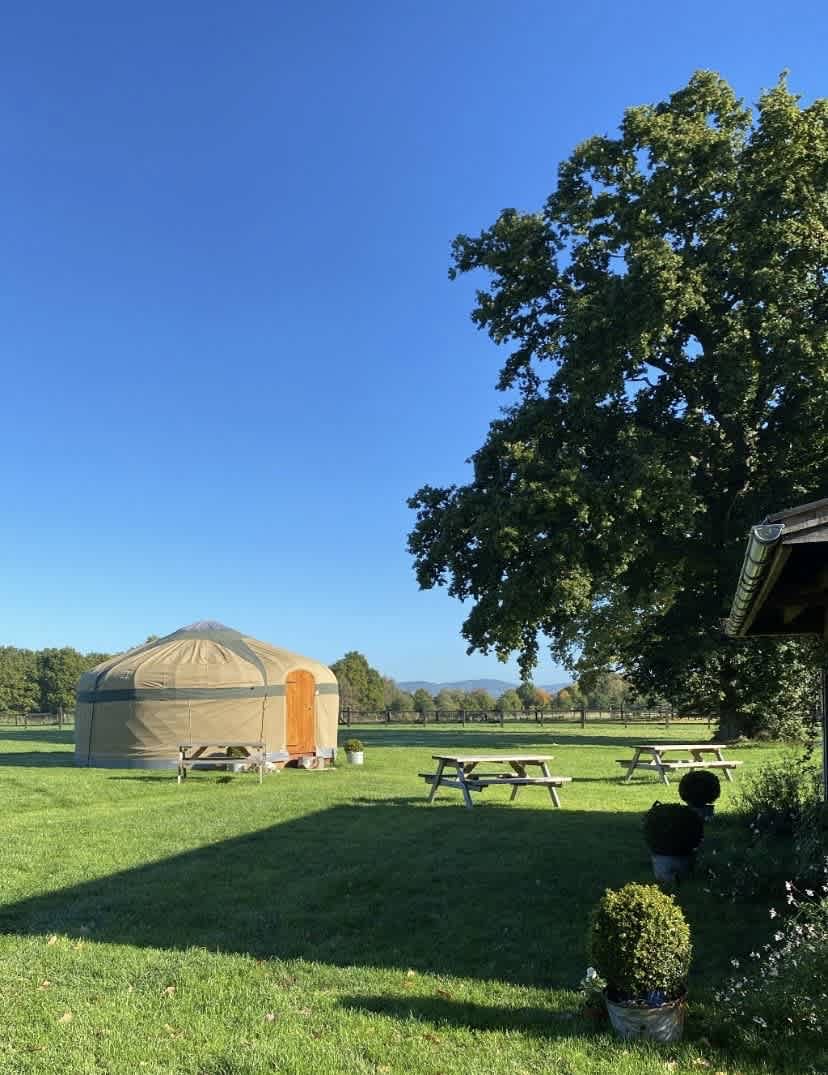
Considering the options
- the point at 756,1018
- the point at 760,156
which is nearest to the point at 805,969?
the point at 756,1018

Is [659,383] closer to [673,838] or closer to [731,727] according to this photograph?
[673,838]

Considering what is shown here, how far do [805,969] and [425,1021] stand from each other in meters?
1.77

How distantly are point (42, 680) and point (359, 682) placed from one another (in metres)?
27.2

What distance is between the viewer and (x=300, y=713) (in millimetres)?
20812

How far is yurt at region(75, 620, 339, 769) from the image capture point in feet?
63.0

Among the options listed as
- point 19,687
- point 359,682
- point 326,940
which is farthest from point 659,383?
point 19,687

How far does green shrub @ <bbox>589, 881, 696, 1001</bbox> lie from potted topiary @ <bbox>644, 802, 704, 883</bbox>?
291 cm

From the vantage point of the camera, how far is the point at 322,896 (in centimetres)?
686

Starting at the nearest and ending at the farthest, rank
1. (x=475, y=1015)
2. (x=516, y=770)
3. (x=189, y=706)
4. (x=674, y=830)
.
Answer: (x=475, y=1015) → (x=674, y=830) → (x=516, y=770) → (x=189, y=706)

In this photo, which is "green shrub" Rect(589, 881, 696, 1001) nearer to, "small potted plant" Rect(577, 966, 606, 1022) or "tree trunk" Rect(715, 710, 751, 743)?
"small potted plant" Rect(577, 966, 606, 1022)

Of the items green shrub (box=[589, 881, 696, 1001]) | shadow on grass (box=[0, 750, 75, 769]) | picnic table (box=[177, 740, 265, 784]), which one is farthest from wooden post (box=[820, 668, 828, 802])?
shadow on grass (box=[0, 750, 75, 769])

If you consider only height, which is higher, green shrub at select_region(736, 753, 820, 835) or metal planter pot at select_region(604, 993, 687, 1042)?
green shrub at select_region(736, 753, 820, 835)

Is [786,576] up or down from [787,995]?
up

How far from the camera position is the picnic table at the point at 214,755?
15859 millimetres
